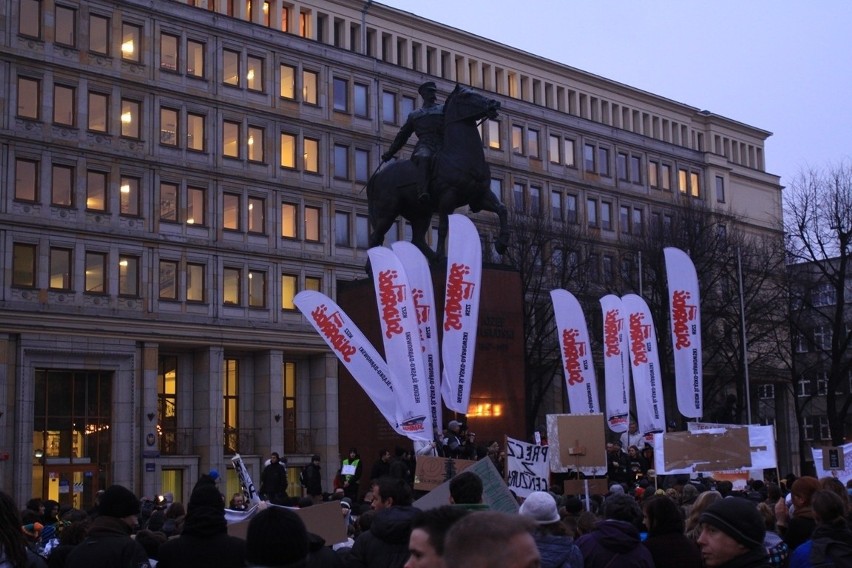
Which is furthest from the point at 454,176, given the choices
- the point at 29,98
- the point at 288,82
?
the point at 288,82

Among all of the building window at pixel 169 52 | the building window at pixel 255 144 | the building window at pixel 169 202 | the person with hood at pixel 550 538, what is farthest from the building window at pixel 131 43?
the person with hood at pixel 550 538

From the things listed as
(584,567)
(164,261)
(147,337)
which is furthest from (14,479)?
(584,567)

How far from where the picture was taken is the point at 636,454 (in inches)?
937

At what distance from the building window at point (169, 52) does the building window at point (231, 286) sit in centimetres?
970

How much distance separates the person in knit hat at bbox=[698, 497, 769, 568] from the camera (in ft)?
20.0

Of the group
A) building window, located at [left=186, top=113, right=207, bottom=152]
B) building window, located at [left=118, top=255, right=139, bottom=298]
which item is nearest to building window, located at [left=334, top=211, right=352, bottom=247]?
building window, located at [left=186, top=113, right=207, bottom=152]

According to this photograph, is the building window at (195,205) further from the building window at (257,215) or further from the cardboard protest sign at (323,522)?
the cardboard protest sign at (323,522)

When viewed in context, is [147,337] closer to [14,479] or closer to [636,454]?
[14,479]

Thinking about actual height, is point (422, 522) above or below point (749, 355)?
below

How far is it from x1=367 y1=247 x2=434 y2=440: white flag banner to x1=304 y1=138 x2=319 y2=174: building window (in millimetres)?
43449

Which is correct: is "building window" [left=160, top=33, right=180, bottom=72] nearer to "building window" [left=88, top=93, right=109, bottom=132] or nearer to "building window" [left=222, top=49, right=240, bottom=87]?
"building window" [left=222, top=49, right=240, bottom=87]

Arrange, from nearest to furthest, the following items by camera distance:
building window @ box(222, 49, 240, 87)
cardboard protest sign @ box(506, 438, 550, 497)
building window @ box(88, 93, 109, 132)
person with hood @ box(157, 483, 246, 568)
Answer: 1. person with hood @ box(157, 483, 246, 568)
2. cardboard protest sign @ box(506, 438, 550, 497)
3. building window @ box(88, 93, 109, 132)
4. building window @ box(222, 49, 240, 87)

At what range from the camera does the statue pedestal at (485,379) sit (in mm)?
23234

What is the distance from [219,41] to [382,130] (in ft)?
35.3
